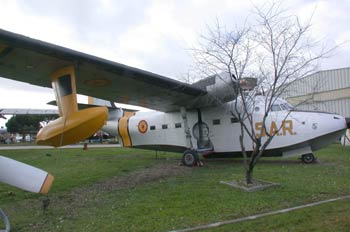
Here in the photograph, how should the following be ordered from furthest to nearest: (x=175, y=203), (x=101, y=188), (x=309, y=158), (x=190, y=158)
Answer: (x=190, y=158)
(x=309, y=158)
(x=101, y=188)
(x=175, y=203)

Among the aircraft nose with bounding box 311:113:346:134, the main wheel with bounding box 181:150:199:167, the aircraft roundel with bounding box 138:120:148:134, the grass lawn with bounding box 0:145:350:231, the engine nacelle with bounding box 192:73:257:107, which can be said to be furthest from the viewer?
the aircraft roundel with bounding box 138:120:148:134

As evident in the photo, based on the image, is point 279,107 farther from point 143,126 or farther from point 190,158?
point 143,126

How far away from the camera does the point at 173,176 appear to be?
1066 centimetres

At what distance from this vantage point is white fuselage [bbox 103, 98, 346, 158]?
41.5 ft

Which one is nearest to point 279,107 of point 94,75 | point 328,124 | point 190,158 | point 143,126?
point 328,124

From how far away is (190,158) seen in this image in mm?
13141

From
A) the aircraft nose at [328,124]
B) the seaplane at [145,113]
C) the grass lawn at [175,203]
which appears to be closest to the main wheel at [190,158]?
the seaplane at [145,113]

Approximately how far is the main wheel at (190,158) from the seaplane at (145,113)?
39 mm

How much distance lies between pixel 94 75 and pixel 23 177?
4931 mm

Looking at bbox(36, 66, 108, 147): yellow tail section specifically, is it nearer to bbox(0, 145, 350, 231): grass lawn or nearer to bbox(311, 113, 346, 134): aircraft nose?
bbox(0, 145, 350, 231): grass lawn

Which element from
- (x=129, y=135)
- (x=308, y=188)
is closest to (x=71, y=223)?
(x=308, y=188)

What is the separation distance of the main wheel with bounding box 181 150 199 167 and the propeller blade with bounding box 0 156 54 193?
7848 millimetres

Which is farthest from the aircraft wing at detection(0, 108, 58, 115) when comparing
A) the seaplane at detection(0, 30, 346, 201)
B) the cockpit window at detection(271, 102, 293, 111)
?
the cockpit window at detection(271, 102, 293, 111)

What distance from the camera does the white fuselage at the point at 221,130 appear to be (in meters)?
12.7
